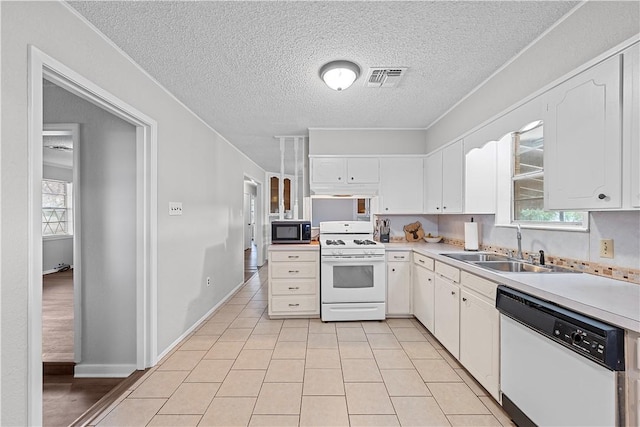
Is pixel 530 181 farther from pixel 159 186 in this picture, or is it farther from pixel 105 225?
pixel 105 225

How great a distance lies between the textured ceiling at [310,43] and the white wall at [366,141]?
33.3 inches

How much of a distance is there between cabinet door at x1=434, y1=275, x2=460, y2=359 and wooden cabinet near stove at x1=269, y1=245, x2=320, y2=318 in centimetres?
137

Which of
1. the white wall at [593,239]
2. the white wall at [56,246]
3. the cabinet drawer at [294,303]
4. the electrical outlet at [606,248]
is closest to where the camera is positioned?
the white wall at [593,239]

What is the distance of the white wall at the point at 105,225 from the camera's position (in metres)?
2.45

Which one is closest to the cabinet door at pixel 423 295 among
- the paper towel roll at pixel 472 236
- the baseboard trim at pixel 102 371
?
the paper towel roll at pixel 472 236

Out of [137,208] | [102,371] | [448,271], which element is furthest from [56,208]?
[448,271]

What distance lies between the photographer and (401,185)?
396cm

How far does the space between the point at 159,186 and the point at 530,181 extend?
3.19 m

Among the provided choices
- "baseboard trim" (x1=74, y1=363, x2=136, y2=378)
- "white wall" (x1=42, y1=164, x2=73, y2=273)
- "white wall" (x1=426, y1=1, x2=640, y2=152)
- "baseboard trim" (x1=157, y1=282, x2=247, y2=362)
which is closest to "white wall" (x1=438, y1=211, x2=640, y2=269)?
"white wall" (x1=426, y1=1, x2=640, y2=152)

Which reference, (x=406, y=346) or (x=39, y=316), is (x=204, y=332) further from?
(x=406, y=346)

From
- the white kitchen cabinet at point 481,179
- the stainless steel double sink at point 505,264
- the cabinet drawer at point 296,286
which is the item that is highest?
the white kitchen cabinet at point 481,179

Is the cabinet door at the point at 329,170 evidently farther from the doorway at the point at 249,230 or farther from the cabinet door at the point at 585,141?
the doorway at the point at 249,230

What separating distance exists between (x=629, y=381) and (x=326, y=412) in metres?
1.51

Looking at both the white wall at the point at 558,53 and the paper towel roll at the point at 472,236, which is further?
the paper towel roll at the point at 472,236
